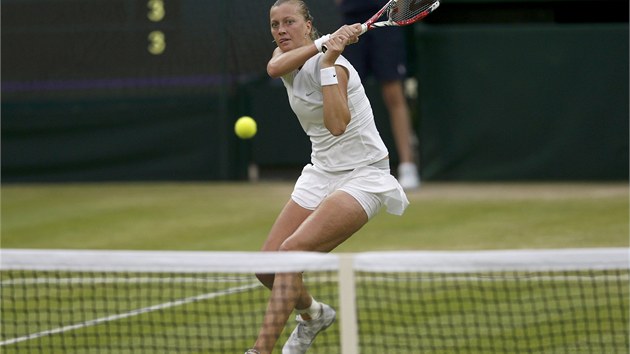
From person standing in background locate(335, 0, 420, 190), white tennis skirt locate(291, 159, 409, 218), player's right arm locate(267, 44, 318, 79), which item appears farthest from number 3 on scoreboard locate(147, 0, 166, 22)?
player's right arm locate(267, 44, 318, 79)

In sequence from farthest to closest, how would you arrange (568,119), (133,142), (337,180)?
1. (133,142)
2. (568,119)
3. (337,180)

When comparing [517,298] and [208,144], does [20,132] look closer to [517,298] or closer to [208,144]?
[208,144]

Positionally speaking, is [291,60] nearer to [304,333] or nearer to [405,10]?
[405,10]

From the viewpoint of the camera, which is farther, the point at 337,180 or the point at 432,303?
the point at 432,303

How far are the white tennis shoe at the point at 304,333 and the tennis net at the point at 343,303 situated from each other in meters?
0.15

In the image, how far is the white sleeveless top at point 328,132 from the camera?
4766 mm

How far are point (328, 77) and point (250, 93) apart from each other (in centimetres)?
599

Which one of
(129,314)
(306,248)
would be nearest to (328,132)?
(306,248)

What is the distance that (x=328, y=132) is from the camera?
15.9ft

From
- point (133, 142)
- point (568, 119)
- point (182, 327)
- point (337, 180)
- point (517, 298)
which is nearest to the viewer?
point (337, 180)

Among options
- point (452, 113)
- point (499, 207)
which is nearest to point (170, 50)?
point (452, 113)

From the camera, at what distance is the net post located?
368cm

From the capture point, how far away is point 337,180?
192 inches

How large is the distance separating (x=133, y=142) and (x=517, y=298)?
18.8 feet
